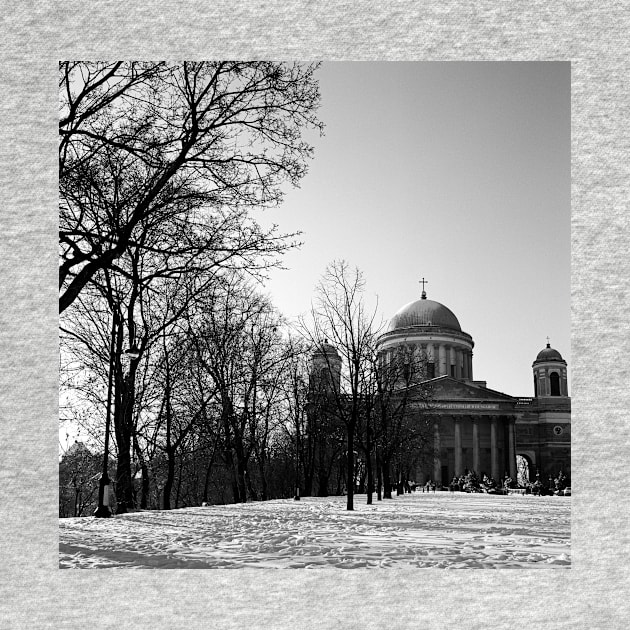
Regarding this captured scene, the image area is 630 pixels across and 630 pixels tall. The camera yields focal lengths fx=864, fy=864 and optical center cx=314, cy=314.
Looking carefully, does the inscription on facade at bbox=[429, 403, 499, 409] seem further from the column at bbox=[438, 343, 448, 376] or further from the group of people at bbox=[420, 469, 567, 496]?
the group of people at bbox=[420, 469, 567, 496]

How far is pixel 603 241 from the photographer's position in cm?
866

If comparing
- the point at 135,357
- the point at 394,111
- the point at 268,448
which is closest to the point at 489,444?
the point at 268,448

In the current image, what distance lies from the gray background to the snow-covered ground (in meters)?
0.52

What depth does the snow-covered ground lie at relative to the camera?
745 centimetres

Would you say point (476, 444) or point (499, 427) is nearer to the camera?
point (476, 444)

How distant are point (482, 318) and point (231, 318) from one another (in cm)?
1065

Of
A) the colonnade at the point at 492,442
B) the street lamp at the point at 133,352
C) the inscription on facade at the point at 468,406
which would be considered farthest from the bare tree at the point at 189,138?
the colonnade at the point at 492,442

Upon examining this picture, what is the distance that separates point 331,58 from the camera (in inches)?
336

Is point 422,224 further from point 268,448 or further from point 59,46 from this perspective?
point 268,448

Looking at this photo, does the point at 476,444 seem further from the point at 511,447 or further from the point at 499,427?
the point at 511,447

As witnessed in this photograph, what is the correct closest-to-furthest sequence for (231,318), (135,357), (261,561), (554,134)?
(261,561) → (554,134) → (135,357) → (231,318)

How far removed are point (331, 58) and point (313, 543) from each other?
488 centimetres

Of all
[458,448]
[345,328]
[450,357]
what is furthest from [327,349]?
[458,448]

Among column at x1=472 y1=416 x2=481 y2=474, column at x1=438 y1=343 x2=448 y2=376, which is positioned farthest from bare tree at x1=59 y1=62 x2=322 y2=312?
column at x1=472 y1=416 x2=481 y2=474
